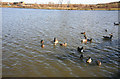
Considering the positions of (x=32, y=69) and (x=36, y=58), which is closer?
(x=32, y=69)

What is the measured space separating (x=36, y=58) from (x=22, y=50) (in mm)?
2696

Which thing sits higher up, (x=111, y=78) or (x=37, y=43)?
(x=37, y=43)

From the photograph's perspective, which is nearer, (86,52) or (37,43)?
(86,52)

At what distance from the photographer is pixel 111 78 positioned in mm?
9328

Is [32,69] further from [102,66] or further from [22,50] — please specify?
[102,66]

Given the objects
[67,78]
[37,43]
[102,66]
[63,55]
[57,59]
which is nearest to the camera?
[67,78]

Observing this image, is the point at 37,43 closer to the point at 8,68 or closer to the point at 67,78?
the point at 8,68

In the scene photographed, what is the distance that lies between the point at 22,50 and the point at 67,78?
6.93 metres

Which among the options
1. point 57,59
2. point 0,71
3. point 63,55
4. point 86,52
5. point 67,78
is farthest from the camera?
point 86,52

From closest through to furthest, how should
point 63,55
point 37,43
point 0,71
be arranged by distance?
point 0,71, point 63,55, point 37,43

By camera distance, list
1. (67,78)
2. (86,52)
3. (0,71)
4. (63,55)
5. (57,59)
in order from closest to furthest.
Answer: (67,78), (0,71), (57,59), (63,55), (86,52)

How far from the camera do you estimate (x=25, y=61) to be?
1158 cm

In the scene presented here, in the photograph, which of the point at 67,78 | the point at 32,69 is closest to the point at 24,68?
the point at 32,69

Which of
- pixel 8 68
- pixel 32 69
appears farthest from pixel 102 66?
pixel 8 68
